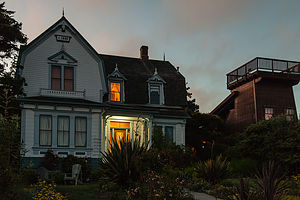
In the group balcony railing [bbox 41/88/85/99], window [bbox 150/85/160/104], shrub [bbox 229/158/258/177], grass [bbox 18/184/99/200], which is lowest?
grass [bbox 18/184/99/200]

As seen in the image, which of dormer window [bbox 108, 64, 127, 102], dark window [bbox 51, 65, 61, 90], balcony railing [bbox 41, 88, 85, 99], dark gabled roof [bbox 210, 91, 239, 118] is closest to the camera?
balcony railing [bbox 41, 88, 85, 99]

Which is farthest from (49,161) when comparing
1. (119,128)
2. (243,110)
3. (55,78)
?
(243,110)

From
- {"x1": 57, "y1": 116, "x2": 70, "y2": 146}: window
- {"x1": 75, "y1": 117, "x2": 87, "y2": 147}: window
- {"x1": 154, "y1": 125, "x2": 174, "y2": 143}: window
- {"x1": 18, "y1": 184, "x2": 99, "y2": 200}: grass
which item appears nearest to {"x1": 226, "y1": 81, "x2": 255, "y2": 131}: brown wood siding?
{"x1": 154, "y1": 125, "x2": 174, "y2": 143}: window

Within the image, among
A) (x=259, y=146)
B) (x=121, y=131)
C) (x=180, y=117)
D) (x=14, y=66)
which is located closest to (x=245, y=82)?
(x=180, y=117)

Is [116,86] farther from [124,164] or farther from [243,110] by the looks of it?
[124,164]

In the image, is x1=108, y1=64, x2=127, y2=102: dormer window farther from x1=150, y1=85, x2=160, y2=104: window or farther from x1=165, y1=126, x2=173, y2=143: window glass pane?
x1=165, y1=126, x2=173, y2=143: window glass pane

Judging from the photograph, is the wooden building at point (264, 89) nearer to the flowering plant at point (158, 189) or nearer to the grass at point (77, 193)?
the grass at point (77, 193)

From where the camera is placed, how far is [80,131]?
21.4m

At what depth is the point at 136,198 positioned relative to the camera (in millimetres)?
10562

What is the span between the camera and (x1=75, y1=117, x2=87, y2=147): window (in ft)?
69.9

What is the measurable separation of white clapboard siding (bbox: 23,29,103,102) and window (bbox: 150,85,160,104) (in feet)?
17.6

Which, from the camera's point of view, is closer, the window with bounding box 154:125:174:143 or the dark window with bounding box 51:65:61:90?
the dark window with bounding box 51:65:61:90

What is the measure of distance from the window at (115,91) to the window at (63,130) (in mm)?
5125

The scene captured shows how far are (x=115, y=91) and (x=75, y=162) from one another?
24.5 feet
